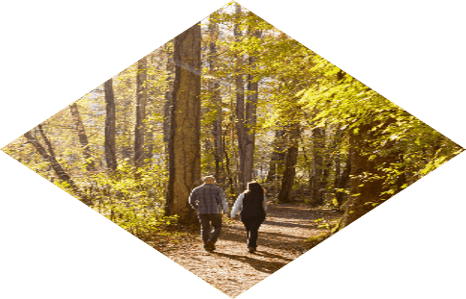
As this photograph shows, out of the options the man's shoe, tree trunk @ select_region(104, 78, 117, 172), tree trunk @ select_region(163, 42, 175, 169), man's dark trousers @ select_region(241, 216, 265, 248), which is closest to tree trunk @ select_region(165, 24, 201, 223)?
tree trunk @ select_region(163, 42, 175, 169)

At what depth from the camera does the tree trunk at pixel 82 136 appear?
680 centimetres

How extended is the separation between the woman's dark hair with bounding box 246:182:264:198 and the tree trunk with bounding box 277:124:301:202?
0.35 m

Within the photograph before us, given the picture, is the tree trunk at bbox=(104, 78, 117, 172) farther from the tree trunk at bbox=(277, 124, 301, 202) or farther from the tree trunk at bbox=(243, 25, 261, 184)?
the tree trunk at bbox=(277, 124, 301, 202)

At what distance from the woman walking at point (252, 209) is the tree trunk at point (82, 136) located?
10.4ft

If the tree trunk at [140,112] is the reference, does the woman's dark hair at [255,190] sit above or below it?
below

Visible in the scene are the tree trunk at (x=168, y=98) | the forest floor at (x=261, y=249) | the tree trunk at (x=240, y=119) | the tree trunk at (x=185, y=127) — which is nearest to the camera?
the forest floor at (x=261, y=249)

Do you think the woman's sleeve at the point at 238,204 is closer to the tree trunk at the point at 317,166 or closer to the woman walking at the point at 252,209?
the woman walking at the point at 252,209

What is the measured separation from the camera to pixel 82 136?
6832 mm

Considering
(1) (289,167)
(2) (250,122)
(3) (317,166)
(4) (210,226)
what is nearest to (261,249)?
(4) (210,226)

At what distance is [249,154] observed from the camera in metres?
6.28

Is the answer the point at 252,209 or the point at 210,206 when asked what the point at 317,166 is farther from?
the point at 210,206

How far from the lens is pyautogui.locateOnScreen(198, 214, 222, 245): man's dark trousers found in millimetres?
6355

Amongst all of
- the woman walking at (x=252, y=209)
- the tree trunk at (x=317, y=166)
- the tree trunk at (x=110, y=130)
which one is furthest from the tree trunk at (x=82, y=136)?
the tree trunk at (x=317, y=166)

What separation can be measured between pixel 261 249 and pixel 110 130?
12.8 feet
